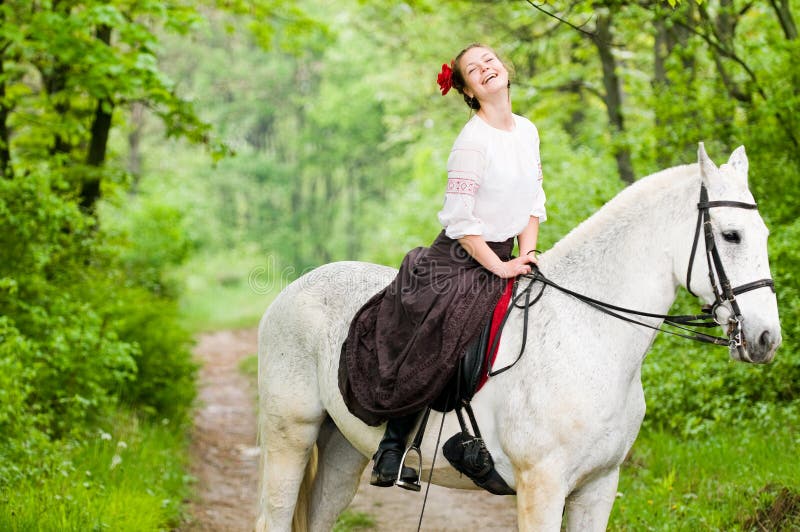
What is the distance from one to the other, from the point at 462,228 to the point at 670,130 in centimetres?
513

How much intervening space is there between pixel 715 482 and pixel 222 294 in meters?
23.5

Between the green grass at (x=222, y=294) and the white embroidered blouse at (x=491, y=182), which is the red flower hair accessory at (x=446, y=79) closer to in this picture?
the white embroidered blouse at (x=491, y=182)

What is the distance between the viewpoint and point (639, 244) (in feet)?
11.3

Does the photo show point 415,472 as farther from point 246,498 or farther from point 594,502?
point 246,498

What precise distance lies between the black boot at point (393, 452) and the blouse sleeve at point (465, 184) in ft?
3.12

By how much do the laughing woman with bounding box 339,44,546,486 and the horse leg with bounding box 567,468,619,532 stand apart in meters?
0.77

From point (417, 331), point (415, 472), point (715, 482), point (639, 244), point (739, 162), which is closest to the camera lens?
point (739, 162)

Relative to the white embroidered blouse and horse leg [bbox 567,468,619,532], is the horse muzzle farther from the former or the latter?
the white embroidered blouse

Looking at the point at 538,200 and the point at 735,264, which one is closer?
the point at 735,264

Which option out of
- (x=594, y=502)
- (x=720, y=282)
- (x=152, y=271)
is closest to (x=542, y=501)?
(x=594, y=502)

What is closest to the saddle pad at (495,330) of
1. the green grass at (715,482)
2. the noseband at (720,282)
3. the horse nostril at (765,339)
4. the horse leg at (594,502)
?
the horse leg at (594,502)

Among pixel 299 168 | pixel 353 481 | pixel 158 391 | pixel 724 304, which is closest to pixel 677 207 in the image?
pixel 724 304

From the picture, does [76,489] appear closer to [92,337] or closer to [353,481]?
[92,337]

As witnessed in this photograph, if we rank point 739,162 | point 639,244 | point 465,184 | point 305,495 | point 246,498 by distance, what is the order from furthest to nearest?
point 246,498 < point 305,495 < point 465,184 < point 639,244 < point 739,162
